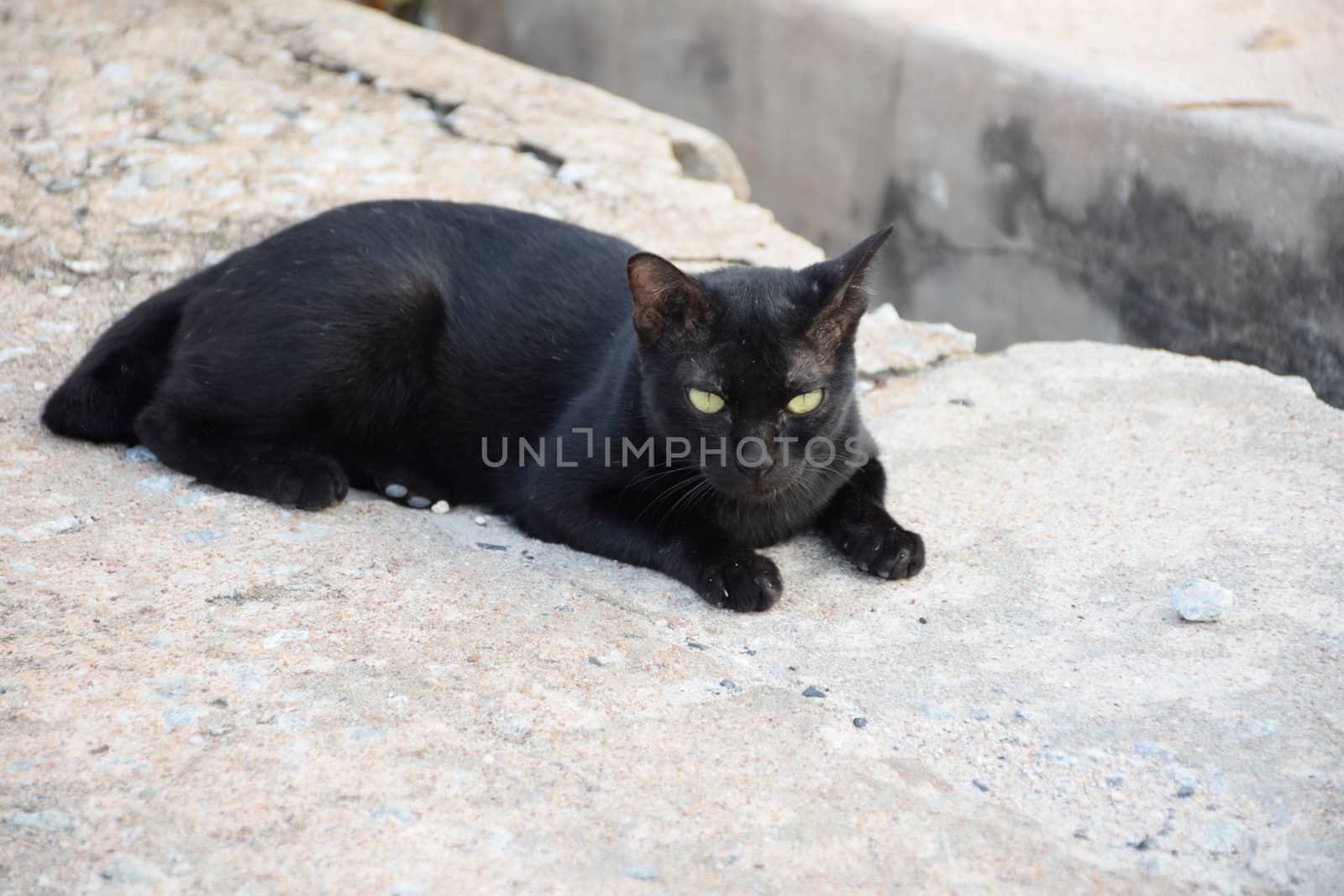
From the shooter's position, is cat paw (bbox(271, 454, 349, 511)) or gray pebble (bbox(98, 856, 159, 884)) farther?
cat paw (bbox(271, 454, 349, 511))

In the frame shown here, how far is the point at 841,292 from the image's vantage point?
2.59 m

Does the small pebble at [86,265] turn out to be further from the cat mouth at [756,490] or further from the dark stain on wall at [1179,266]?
the dark stain on wall at [1179,266]

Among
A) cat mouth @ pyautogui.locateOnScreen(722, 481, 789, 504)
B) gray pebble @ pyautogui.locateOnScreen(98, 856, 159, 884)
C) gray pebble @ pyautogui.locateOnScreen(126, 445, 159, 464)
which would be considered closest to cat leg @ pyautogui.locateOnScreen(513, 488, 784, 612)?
cat mouth @ pyautogui.locateOnScreen(722, 481, 789, 504)

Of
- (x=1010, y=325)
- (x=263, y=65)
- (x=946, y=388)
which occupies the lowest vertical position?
(x=1010, y=325)

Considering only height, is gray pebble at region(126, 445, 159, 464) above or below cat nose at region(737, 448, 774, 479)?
below

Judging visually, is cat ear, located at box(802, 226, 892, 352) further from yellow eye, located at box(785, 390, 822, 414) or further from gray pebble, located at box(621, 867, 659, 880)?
gray pebble, located at box(621, 867, 659, 880)

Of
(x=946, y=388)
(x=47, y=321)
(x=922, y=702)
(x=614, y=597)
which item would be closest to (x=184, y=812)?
(x=614, y=597)

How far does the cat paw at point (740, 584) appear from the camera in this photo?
2.59 metres

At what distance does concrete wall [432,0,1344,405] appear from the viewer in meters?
4.19

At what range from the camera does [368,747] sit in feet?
6.55

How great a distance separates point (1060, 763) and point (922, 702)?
27 cm

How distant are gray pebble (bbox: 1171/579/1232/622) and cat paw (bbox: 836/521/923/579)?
1.78ft

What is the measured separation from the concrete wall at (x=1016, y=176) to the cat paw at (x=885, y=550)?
86.4 inches

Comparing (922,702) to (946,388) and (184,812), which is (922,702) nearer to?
(184,812)
